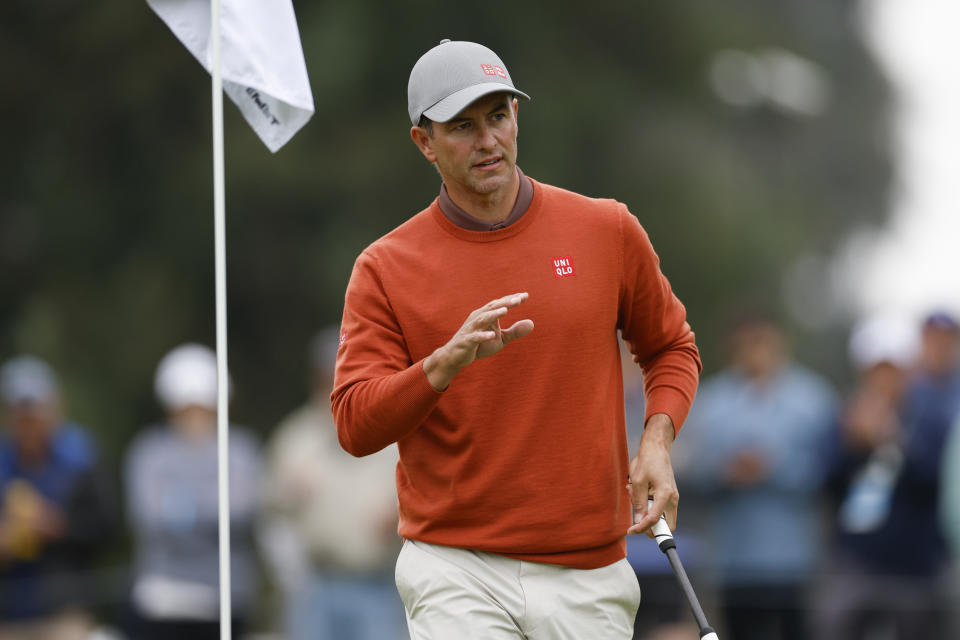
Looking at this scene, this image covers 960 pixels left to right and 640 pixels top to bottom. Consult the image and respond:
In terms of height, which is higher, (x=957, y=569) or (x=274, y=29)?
(x=274, y=29)

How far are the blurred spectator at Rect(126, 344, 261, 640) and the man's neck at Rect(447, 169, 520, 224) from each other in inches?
193

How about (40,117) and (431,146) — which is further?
(40,117)

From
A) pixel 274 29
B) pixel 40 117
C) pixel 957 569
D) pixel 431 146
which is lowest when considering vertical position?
pixel 957 569

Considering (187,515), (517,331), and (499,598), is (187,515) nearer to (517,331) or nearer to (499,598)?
(499,598)

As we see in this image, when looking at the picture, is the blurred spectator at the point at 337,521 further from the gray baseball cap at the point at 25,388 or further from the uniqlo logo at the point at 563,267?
the uniqlo logo at the point at 563,267

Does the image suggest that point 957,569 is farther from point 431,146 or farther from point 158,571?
point 431,146

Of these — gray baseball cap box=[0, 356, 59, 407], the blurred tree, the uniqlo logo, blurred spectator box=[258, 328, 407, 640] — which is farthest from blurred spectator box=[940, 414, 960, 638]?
the blurred tree

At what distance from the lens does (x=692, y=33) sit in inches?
701

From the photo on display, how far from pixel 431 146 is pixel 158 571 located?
518 centimetres

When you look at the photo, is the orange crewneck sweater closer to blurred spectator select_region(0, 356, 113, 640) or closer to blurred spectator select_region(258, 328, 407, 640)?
blurred spectator select_region(258, 328, 407, 640)

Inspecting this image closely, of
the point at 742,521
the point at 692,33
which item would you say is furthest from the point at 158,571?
the point at 692,33

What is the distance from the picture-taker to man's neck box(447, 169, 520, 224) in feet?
15.9

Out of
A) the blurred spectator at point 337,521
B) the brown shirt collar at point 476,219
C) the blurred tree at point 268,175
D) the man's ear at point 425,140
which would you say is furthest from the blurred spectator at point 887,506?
the blurred tree at point 268,175

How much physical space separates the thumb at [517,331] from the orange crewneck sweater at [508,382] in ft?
0.94
